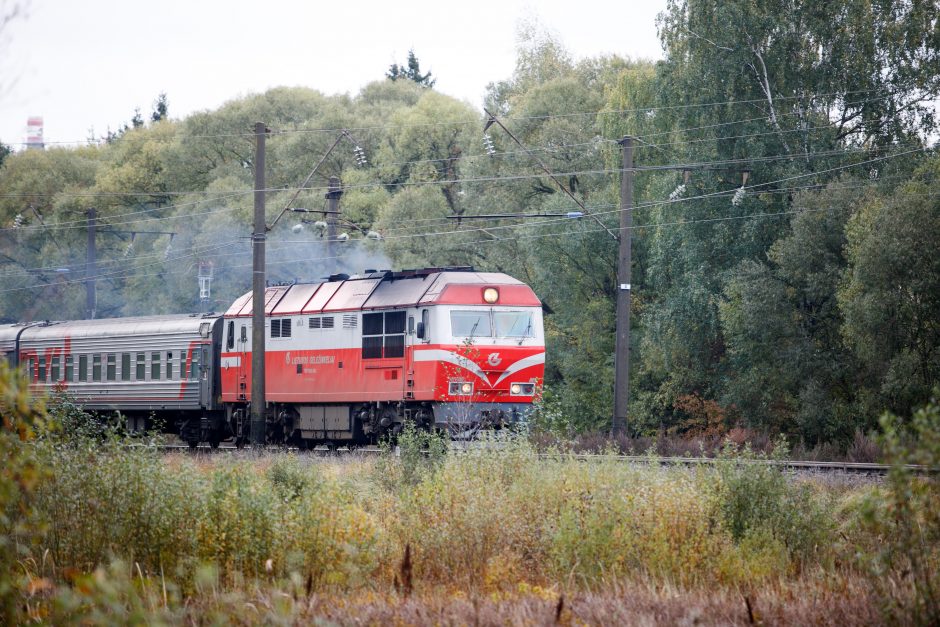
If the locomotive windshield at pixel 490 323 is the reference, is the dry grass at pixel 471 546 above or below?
below

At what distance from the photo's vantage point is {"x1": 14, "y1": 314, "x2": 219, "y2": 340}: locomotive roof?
32469mm

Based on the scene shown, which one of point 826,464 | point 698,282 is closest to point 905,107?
point 698,282

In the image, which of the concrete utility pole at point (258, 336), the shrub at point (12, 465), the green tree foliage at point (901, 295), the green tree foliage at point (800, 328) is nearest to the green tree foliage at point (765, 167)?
the green tree foliage at point (800, 328)

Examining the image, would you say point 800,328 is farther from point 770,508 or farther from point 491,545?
point 491,545

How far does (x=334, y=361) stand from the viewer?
27703 millimetres

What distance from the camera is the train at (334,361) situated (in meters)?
24.9

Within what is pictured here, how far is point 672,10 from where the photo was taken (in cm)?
3931

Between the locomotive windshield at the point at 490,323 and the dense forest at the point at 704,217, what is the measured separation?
1732 millimetres

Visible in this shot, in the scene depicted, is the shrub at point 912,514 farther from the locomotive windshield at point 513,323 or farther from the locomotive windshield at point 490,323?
the locomotive windshield at point 513,323

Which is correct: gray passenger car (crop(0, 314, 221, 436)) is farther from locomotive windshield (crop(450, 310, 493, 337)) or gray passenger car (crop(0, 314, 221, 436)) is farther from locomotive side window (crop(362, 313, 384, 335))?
locomotive windshield (crop(450, 310, 493, 337))

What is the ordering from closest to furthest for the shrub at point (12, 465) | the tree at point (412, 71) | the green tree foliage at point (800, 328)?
the shrub at point (12, 465), the green tree foliage at point (800, 328), the tree at point (412, 71)

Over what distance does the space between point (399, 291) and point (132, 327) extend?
1104 cm

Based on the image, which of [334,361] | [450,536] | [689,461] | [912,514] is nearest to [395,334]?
[334,361]

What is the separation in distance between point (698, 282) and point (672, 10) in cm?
973
